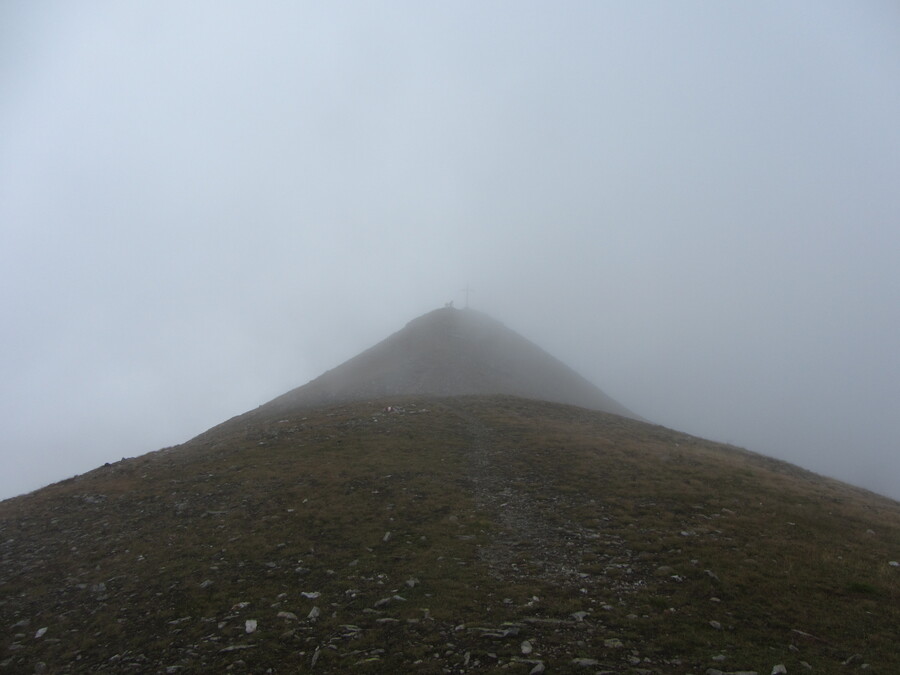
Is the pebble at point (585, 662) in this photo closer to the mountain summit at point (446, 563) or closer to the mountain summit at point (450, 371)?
the mountain summit at point (446, 563)

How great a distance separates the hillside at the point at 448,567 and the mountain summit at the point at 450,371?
2874 centimetres

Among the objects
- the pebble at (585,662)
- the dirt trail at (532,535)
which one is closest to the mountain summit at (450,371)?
the dirt trail at (532,535)

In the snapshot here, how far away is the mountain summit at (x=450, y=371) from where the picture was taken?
6312 centimetres

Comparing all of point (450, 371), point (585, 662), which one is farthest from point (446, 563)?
point (450, 371)

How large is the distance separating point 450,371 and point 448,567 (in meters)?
49.6

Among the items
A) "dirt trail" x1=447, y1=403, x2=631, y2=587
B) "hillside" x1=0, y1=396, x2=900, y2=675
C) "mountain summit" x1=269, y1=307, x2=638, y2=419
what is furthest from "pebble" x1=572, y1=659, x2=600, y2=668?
"mountain summit" x1=269, y1=307, x2=638, y2=419

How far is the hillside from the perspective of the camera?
13070 mm

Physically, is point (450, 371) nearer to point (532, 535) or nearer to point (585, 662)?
point (532, 535)

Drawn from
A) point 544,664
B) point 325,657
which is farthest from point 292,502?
point 544,664

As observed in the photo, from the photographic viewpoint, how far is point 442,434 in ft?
124

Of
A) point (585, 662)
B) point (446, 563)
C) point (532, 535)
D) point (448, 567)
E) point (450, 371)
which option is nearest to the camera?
point (585, 662)

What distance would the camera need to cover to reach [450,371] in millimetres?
67500

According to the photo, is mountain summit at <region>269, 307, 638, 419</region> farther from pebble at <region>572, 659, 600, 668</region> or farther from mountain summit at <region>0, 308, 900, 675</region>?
pebble at <region>572, 659, 600, 668</region>

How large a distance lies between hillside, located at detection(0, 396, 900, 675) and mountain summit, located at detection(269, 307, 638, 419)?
2874 cm
